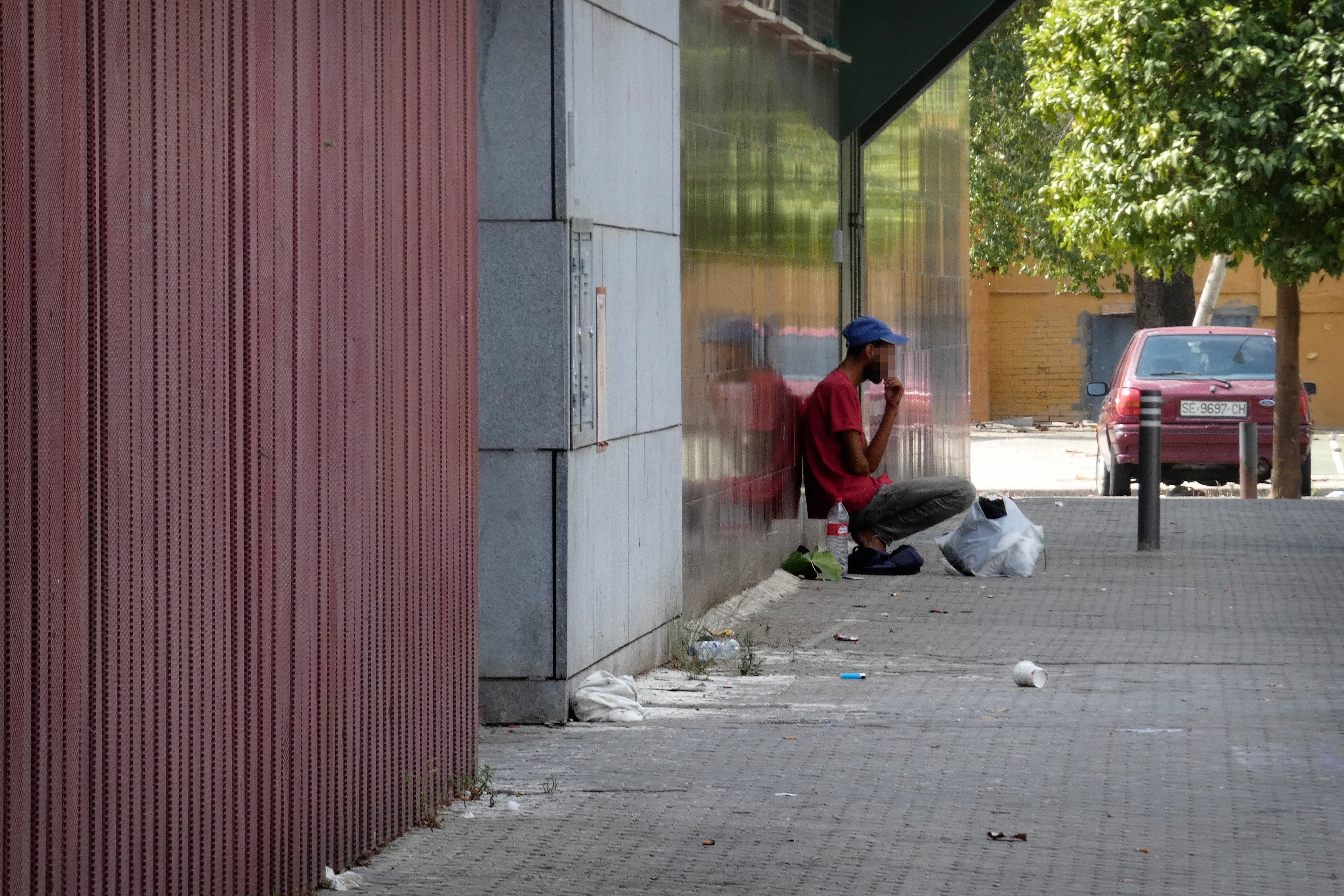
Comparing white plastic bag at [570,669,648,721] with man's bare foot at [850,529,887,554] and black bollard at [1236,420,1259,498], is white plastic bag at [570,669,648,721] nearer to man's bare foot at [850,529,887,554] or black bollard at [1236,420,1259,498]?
man's bare foot at [850,529,887,554]

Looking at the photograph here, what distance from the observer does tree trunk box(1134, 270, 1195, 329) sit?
31.4 m

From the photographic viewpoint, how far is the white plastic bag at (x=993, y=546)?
1125 cm

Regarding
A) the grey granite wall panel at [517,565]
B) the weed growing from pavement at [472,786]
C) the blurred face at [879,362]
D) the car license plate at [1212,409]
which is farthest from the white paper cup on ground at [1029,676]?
the car license plate at [1212,409]

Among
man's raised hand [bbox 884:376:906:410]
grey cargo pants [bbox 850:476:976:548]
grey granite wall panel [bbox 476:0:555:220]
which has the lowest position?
grey cargo pants [bbox 850:476:976:548]

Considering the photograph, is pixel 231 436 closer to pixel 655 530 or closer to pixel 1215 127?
pixel 655 530

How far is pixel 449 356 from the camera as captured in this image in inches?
215

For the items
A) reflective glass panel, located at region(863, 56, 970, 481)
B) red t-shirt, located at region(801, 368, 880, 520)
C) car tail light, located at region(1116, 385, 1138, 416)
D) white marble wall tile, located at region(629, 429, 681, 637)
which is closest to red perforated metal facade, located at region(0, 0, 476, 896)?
white marble wall tile, located at region(629, 429, 681, 637)

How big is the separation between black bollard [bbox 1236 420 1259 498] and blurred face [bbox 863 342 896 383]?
7.60 meters

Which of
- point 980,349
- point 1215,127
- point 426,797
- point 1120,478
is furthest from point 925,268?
point 980,349

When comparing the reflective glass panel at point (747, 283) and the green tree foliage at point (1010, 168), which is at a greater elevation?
the green tree foliage at point (1010, 168)

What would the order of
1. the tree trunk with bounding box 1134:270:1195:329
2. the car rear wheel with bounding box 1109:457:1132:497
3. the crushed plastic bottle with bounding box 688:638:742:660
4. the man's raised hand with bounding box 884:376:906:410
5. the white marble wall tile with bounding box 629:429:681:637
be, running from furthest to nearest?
the tree trunk with bounding box 1134:270:1195:329
the car rear wheel with bounding box 1109:457:1132:497
the man's raised hand with bounding box 884:376:906:410
the crushed plastic bottle with bounding box 688:638:742:660
the white marble wall tile with bounding box 629:429:681:637

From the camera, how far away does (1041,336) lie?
119 feet

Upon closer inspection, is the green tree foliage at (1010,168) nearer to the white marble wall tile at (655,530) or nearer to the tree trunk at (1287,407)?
the tree trunk at (1287,407)

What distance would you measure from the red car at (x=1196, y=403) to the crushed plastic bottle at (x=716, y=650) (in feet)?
33.9
